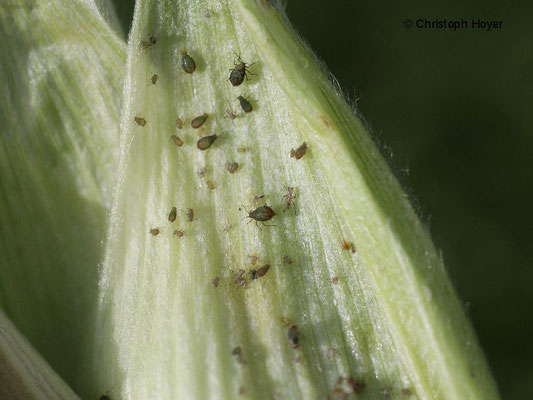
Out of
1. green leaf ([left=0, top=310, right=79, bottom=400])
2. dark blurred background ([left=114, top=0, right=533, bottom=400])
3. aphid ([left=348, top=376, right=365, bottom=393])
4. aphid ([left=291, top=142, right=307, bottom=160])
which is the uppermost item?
aphid ([left=291, top=142, right=307, bottom=160])

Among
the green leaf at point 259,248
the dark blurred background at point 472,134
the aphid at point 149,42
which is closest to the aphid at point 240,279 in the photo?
the green leaf at point 259,248

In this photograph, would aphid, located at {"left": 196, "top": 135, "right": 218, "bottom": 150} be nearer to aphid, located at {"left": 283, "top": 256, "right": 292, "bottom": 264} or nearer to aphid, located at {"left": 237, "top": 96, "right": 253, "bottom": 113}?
aphid, located at {"left": 237, "top": 96, "right": 253, "bottom": 113}

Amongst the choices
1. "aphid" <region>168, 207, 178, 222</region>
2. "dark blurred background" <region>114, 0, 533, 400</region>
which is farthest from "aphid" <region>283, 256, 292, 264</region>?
"dark blurred background" <region>114, 0, 533, 400</region>

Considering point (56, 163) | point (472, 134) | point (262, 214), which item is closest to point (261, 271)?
point (262, 214)

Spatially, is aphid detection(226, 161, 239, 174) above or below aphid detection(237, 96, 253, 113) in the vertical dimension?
below

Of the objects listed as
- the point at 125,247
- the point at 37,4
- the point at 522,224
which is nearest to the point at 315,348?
the point at 125,247

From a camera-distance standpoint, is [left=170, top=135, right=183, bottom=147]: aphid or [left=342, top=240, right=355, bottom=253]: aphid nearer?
[left=342, top=240, right=355, bottom=253]: aphid

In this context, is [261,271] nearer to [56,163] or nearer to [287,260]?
[287,260]
